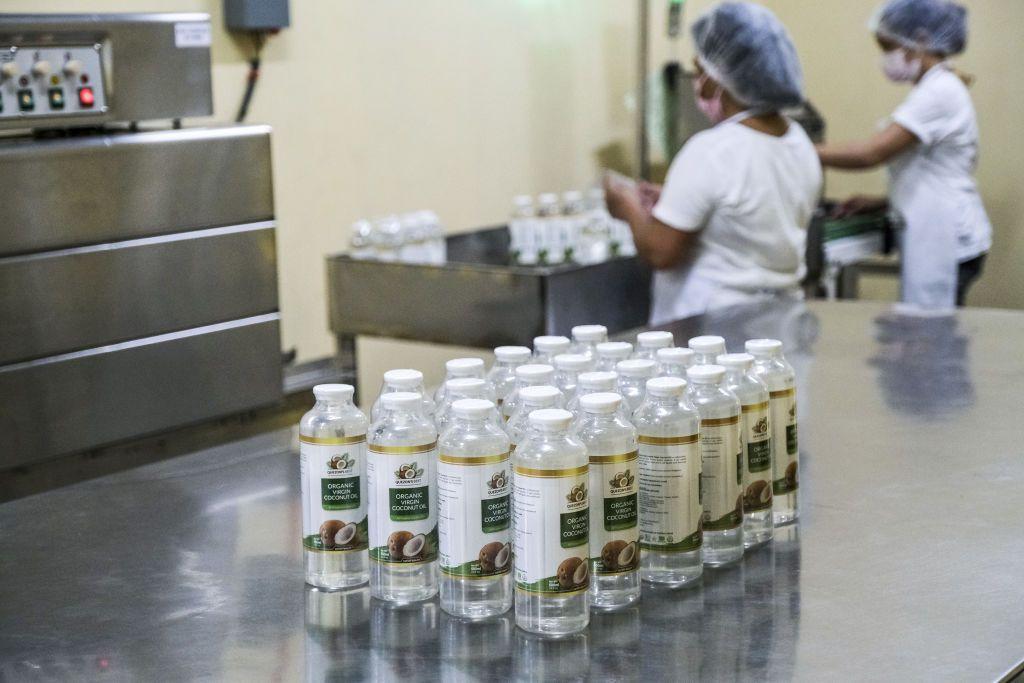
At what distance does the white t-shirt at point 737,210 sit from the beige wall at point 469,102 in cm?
123

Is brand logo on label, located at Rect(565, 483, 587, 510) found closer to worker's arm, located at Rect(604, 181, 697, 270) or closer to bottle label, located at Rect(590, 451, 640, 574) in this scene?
bottle label, located at Rect(590, 451, 640, 574)

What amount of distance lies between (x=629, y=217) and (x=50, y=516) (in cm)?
176

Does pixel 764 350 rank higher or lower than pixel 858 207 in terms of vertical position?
higher

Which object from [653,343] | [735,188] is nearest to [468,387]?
[653,343]

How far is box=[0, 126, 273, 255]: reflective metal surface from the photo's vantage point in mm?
2383

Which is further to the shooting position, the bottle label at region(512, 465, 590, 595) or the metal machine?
the metal machine

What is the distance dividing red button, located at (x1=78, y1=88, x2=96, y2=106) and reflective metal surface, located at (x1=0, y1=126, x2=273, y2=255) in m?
0.07

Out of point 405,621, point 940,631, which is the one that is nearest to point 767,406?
point 940,631

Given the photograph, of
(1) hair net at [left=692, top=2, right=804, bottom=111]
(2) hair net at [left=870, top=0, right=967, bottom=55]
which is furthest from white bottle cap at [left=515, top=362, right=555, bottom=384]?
(2) hair net at [left=870, top=0, right=967, bottom=55]

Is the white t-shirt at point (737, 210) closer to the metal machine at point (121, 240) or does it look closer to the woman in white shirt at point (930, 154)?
the metal machine at point (121, 240)

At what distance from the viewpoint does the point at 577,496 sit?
1092 mm

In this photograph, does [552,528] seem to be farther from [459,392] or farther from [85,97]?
[85,97]

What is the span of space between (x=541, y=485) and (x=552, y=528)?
0.13 ft

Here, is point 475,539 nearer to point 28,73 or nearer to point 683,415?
point 683,415
